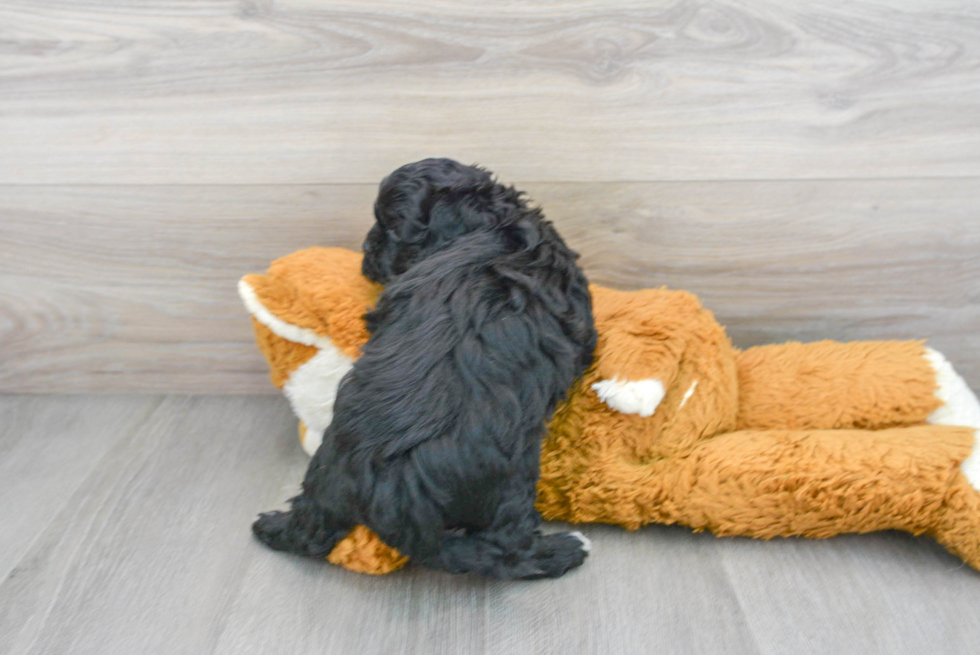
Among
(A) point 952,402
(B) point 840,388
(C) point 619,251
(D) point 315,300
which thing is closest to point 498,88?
(C) point 619,251

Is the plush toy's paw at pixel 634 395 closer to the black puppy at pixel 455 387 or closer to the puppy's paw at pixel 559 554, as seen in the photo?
the black puppy at pixel 455 387

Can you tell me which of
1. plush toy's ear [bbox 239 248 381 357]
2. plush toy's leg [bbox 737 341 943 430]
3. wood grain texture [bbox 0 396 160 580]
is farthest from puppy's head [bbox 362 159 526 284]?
wood grain texture [bbox 0 396 160 580]

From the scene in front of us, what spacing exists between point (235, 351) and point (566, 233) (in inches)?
25.8

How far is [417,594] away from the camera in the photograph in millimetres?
919

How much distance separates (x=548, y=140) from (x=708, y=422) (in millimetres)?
511

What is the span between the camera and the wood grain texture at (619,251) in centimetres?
121

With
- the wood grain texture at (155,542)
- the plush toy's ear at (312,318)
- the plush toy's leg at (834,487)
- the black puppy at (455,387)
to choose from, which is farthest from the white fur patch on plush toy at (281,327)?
the plush toy's leg at (834,487)

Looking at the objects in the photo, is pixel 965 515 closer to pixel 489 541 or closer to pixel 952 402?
pixel 952 402

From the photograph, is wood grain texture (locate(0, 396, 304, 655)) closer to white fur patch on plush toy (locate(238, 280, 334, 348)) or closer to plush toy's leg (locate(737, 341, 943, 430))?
white fur patch on plush toy (locate(238, 280, 334, 348))

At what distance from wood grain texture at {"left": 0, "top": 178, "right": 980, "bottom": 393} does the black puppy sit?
32cm

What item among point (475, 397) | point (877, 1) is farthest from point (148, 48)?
point (877, 1)

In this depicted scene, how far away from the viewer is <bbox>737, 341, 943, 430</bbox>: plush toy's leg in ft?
3.51

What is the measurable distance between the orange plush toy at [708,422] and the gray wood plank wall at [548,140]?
18 centimetres

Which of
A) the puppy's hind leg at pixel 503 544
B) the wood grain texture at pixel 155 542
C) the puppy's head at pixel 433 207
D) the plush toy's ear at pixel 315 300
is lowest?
the wood grain texture at pixel 155 542
